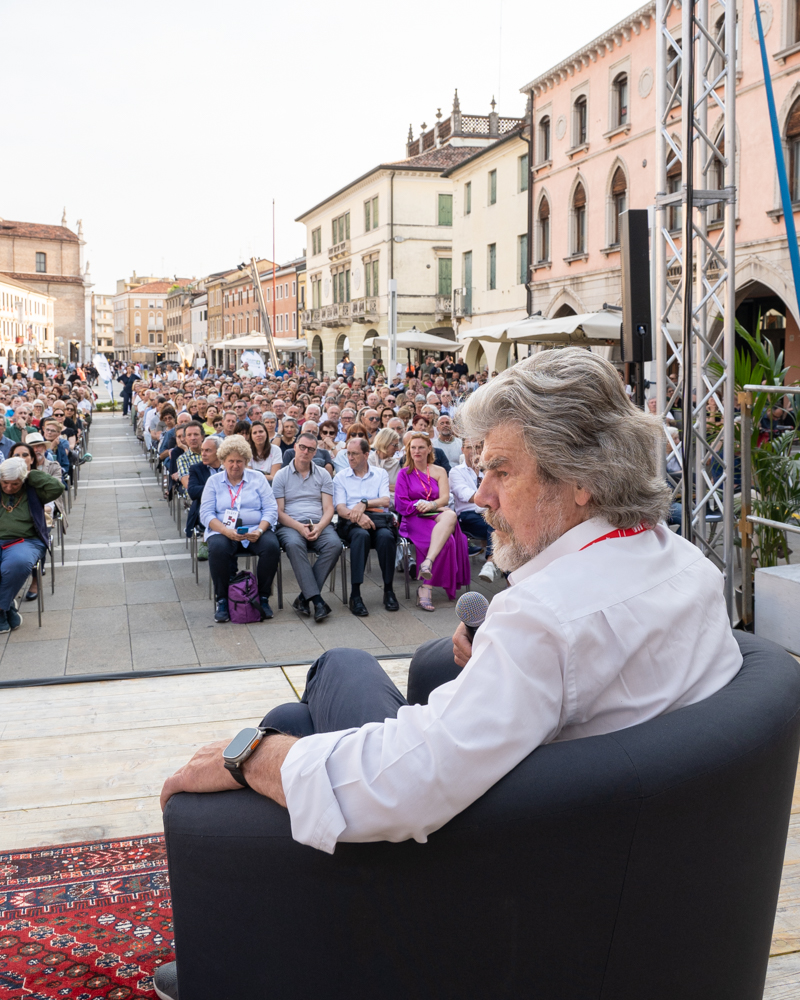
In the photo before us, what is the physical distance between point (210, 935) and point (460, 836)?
0.56 meters

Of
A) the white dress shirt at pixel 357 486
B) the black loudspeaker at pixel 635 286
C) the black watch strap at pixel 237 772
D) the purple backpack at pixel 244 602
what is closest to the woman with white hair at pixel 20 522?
the purple backpack at pixel 244 602

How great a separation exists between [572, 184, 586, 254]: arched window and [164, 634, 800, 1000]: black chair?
2551cm

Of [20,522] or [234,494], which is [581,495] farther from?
[20,522]

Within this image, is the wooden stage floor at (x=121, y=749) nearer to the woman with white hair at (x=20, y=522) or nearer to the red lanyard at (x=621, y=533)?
the red lanyard at (x=621, y=533)

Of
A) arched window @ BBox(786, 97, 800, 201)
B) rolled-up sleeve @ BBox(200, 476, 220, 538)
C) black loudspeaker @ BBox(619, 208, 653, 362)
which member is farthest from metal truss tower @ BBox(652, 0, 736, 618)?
arched window @ BBox(786, 97, 800, 201)

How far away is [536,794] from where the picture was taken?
143cm

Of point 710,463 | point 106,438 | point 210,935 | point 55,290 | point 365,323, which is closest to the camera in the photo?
point 210,935

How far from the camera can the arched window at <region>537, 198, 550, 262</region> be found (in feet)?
91.4

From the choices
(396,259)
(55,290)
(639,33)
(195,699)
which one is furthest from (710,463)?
(55,290)

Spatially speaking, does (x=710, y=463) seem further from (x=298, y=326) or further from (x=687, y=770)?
(x=298, y=326)

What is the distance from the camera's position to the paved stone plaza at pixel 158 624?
573cm

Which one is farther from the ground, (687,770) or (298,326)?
(298,326)

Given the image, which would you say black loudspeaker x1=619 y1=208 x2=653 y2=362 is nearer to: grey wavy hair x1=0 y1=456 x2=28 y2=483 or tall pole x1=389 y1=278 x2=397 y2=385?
grey wavy hair x1=0 y1=456 x2=28 y2=483

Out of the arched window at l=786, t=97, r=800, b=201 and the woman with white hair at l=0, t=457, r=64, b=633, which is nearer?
the woman with white hair at l=0, t=457, r=64, b=633
